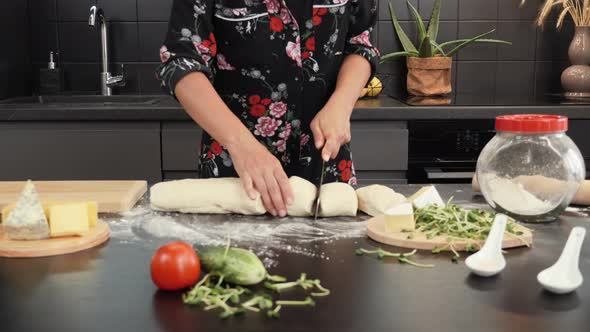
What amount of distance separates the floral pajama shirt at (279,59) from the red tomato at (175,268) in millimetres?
716

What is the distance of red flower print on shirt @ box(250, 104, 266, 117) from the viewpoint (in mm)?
1730

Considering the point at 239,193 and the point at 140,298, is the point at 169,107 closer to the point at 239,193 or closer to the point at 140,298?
the point at 239,193

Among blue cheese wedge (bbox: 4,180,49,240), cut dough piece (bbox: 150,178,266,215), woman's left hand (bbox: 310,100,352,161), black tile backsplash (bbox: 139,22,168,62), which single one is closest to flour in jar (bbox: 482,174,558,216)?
woman's left hand (bbox: 310,100,352,161)

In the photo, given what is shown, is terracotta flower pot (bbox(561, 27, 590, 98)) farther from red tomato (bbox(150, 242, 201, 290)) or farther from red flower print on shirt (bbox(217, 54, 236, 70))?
red tomato (bbox(150, 242, 201, 290))

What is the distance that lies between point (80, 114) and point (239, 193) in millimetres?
1318

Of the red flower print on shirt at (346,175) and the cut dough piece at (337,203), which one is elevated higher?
the cut dough piece at (337,203)

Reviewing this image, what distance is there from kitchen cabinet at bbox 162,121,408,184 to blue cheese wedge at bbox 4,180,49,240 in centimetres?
133

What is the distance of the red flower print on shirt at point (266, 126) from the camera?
68.4 inches

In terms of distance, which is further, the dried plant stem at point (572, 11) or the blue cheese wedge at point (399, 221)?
the dried plant stem at point (572, 11)

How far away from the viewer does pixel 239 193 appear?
1344mm

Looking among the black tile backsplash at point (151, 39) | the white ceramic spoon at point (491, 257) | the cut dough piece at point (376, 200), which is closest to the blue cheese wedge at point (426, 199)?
the cut dough piece at point (376, 200)

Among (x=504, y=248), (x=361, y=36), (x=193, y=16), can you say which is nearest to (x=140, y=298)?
(x=504, y=248)

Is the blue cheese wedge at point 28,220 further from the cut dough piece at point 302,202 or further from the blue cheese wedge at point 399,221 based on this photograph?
the blue cheese wedge at point 399,221

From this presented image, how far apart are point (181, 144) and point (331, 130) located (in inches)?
44.2
